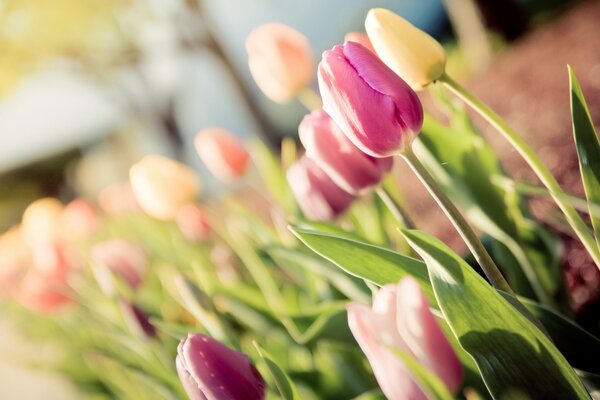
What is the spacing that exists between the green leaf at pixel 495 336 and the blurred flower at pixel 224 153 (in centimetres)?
105

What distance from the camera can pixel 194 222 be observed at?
6.37 ft

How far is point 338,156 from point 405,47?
185 millimetres

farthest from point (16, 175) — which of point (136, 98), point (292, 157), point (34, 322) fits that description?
point (292, 157)

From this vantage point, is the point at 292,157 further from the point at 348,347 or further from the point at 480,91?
the point at 480,91

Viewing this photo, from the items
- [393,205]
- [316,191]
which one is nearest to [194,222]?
[316,191]

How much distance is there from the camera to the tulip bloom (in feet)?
1.68

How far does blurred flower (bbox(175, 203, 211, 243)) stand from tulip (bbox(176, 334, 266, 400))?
121 cm

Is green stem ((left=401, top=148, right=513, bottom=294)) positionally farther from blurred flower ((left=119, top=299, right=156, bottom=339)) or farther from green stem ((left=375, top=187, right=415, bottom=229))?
blurred flower ((left=119, top=299, right=156, bottom=339))

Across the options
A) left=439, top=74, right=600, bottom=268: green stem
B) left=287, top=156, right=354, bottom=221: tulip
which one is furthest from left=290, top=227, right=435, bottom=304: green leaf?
left=287, top=156, right=354, bottom=221: tulip

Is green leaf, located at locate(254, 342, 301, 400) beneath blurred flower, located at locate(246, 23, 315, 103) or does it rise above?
beneath

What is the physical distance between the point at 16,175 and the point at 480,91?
14761 millimetres

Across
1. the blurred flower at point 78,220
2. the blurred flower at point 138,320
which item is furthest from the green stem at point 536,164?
the blurred flower at point 78,220

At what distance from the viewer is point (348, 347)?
1.00 meters

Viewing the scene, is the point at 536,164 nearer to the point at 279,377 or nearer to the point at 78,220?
the point at 279,377
